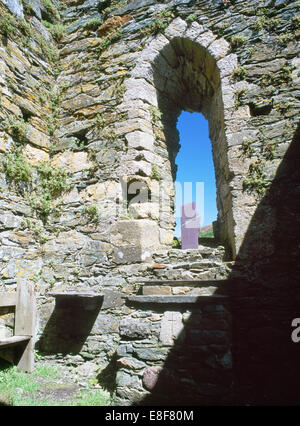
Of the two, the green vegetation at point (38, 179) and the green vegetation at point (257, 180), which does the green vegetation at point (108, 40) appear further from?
the green vegetation at point (257, 180)

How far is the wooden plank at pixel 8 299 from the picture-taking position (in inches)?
123

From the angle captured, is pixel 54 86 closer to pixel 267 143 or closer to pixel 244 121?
pixel 244 121

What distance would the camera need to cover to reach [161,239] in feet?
12.3

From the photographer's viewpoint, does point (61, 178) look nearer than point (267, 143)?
No

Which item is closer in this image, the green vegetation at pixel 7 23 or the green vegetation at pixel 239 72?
the green vegetation at pixel 239 72

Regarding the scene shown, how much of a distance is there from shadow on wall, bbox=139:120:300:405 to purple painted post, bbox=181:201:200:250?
2.69 feet

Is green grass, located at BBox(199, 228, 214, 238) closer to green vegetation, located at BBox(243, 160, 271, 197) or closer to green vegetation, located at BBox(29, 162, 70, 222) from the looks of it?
green vegetation, located at BBox(243, 160, 271, 197)

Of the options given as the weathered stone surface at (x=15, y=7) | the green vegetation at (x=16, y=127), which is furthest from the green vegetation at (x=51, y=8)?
the green vegetation at (x=16, y=127)

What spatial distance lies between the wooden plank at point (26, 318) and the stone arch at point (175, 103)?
6.29 ft

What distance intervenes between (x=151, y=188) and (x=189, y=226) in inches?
30.9

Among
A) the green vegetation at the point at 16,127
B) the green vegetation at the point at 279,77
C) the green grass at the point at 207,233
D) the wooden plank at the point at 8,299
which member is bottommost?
the wooden plank at the point at 8,299
